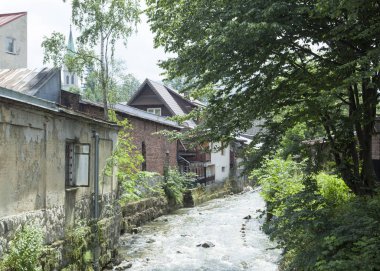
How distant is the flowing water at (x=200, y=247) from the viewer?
12.9 m

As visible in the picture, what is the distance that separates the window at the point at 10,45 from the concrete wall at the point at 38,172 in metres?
21.2

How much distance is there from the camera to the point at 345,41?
7.81m

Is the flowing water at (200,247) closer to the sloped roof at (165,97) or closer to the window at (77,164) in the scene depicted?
the window at (77,164)

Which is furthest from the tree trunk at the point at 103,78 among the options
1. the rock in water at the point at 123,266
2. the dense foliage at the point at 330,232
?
the dense foliage at the point at 330,232

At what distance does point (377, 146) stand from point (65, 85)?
70.2m

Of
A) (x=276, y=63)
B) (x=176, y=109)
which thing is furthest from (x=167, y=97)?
(x=276, y=63)

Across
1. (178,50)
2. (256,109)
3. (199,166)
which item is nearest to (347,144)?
(256,109)

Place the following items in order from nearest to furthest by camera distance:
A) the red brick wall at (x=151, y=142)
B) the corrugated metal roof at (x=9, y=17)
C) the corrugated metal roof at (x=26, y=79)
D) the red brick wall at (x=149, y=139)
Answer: the corrugated metal roof at (x=26, y=79) → the red brick wall at (x=149, y=139) → the red brick wall at (x=151, y=142) → the corrugated metal roof at (x=9, y=17)

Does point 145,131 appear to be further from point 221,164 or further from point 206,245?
point 221,164

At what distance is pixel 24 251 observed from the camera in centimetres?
734

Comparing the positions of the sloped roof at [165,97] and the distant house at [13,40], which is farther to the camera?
the sloped roof at [165,97]

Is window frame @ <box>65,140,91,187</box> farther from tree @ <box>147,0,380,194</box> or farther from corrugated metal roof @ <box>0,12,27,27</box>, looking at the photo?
corrugated metal roof @ <box>0,12,27,27</box>

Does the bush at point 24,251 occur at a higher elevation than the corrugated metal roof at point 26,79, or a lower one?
lower

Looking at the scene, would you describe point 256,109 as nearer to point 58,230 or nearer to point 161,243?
point 58,230
